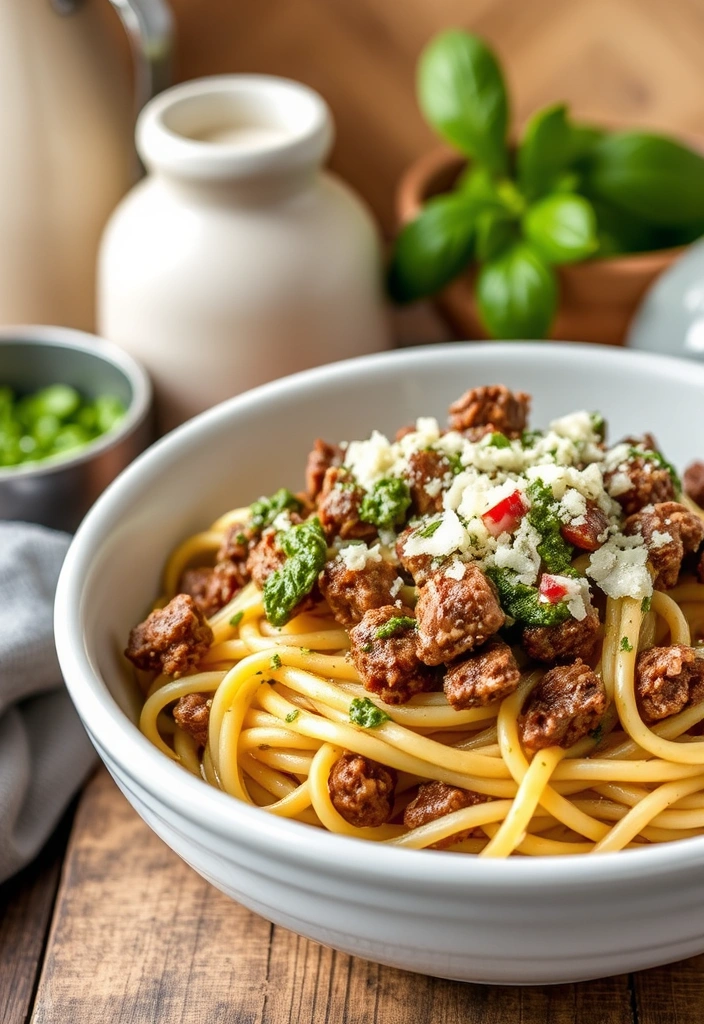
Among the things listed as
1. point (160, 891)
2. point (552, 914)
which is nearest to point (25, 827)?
point (160, 891)

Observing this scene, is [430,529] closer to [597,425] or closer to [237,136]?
[597,425]

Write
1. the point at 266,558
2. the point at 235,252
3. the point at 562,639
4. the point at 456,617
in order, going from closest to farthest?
1. the point at 456,617
2. the point at 562,639
3. the point at 266,558
4. the point at 235,252

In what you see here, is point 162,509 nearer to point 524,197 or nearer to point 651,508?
point 651,508

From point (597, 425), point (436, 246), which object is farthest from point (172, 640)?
point (436, 246)

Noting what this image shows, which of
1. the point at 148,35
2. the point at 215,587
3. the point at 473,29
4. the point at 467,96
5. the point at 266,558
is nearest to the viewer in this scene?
the point at 266,558

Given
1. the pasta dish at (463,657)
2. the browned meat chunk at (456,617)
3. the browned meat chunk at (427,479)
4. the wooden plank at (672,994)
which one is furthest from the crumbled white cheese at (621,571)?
the wooden plank at (672,994)

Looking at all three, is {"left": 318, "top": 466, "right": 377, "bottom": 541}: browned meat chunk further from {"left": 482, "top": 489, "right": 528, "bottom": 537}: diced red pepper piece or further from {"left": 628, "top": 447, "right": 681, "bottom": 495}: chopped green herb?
{"left": 628, "top": 447, "right": 681, "bottom": 495}: chopped green herb
